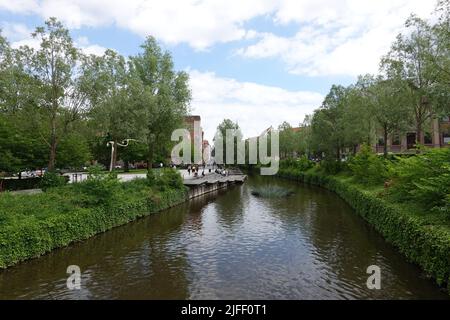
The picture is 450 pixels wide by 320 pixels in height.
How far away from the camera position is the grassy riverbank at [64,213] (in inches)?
556

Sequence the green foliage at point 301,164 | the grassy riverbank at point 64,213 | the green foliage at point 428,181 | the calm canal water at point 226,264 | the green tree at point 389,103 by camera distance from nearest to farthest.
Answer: the calm canal water at point 226,264 → the green foliage at point 428,181 → the grassy riverbank at point 64,213 → the green tree at point 389,103 → the green foliage at point 301,164

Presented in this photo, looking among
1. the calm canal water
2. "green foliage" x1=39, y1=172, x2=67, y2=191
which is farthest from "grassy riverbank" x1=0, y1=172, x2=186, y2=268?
"green foliage" x1=39, y1=172, x2=67, y2=191

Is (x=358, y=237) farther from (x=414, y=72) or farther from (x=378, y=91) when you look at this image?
(x=378, y=91)

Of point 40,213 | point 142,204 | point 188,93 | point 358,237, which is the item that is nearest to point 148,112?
point 188,93

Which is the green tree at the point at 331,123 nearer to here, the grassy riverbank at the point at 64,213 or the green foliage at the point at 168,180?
the green foliage at the point at 168,180

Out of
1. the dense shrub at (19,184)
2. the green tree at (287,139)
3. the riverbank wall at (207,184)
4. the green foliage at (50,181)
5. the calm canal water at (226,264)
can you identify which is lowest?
the calm canal water at (226,264)

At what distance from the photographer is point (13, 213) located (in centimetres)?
1545

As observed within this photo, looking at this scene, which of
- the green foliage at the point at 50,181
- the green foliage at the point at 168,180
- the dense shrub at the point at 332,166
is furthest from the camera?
the dense shrub at the point at 332,166

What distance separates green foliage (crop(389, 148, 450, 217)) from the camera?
1387 cm

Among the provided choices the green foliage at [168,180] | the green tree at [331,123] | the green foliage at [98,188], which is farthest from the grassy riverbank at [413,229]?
the green tree at [331,123]

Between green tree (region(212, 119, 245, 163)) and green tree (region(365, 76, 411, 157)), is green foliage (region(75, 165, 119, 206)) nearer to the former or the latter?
green tree (region(365, 76, 411, 157))

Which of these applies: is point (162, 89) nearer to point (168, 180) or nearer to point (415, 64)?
point (168, 180)

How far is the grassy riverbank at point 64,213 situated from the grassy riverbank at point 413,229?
14952 millimetres
